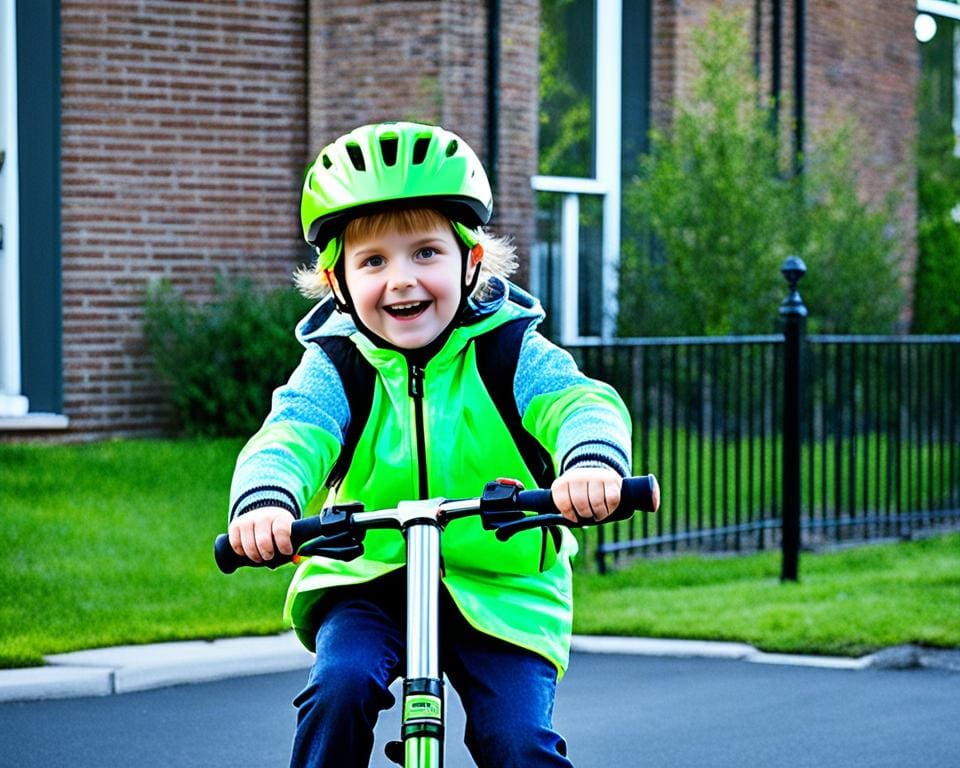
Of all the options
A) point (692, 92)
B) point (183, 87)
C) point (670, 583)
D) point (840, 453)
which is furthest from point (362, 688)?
point (692, 92)

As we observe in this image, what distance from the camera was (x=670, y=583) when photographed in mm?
9094

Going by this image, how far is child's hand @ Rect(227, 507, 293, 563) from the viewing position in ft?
9.33

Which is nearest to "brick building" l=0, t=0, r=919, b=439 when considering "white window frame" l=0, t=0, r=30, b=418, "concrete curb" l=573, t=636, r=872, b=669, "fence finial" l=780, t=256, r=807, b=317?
"white window frame" l=0, t=0, r=30, b=418

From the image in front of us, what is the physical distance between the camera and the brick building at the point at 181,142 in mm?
11609

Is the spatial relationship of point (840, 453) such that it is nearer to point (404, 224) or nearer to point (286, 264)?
point (286, 264)

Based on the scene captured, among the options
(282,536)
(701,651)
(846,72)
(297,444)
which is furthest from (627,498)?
(846,72)

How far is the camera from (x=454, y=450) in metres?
3.28

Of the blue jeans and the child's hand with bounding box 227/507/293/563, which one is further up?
the child's hand with bounding box 227/507/293/563

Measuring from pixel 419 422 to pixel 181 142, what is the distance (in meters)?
9.40

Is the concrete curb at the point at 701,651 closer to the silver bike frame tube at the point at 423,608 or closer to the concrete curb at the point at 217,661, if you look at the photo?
the concrete curb at the point at 217,661

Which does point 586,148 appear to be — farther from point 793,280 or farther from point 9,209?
point 793,280

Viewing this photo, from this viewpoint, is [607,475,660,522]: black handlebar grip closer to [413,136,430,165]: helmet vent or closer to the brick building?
[413,136,430,165]: helmet vent

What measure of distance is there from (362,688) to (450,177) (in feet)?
3.06

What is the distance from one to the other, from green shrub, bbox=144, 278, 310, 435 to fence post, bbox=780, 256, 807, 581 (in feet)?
13.0
